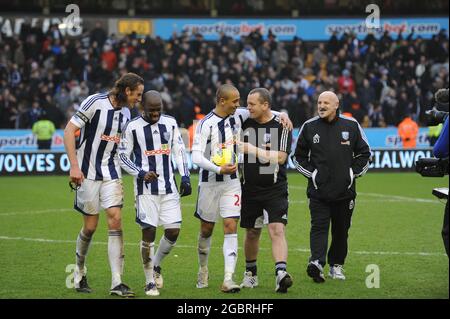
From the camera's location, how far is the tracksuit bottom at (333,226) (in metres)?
10.3

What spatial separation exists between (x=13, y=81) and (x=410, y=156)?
12.7 m

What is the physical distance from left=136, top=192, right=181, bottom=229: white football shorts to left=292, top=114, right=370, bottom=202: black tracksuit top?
1.70 metres

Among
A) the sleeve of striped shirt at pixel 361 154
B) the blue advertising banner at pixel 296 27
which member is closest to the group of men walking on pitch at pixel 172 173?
the sleeve of striped shirt at pixel 361 154

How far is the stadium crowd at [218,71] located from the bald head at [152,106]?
18974 mm

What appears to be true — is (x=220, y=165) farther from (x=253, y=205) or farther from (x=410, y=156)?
(x=410, y=156)

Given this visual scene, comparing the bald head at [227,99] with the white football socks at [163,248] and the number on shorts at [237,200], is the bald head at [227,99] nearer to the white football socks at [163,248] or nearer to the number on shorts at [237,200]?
the number on shorts at [237,200]

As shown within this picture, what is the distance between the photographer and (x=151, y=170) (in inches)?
370

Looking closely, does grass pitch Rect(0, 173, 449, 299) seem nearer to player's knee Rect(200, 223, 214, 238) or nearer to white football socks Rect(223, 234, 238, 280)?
white football socks Rect(223, 234, 238, 280)

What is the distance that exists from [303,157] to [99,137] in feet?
7.85

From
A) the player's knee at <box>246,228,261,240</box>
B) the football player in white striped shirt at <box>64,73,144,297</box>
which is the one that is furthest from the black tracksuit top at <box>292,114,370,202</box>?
the football player in white striped shirt at <box>64,73,144,297</box>

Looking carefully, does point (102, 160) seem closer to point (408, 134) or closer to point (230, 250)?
point (230, 250)

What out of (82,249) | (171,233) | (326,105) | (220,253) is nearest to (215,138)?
(171,233)

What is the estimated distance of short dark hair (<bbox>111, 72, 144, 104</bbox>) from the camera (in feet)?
30.8

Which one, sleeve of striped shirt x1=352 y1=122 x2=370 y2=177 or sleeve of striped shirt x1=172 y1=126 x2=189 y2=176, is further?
sleeve of striped shirt x1=352 y1=122 x2=370 y2=177
